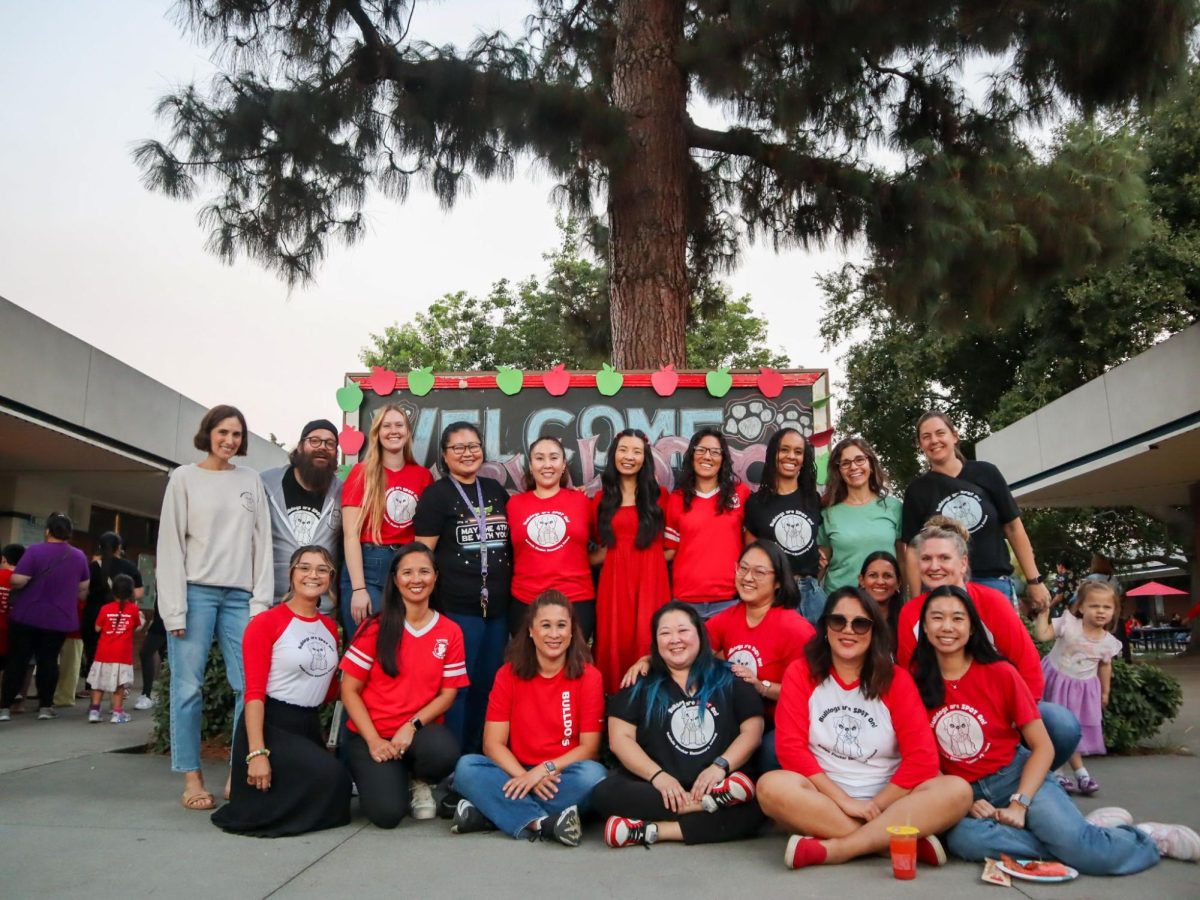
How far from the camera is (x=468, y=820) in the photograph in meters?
3.96

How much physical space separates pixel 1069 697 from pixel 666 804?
3.18 meters

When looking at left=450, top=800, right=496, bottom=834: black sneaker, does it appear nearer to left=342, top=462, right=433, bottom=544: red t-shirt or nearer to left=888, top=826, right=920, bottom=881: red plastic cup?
left=342, top=462, right=433, bottom=544: red t-shirt

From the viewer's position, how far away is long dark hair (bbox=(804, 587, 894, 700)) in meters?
3.66

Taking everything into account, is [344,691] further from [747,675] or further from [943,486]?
[943,486]

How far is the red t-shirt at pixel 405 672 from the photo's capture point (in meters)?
4.28

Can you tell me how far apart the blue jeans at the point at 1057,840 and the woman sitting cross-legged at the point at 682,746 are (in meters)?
0.80

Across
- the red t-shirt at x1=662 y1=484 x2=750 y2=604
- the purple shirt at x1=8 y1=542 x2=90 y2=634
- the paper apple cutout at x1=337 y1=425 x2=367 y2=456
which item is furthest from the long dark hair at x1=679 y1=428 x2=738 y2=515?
the purple shirt at x1=8 y1=542 x2=90 y2=634

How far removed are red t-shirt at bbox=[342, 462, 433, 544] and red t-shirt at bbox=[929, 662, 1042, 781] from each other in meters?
2.66

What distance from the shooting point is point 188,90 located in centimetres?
706

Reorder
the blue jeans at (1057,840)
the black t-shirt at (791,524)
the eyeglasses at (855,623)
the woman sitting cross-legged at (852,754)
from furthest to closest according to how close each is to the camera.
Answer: the black t-shirt at (791,524) → the eyeglasses at (855,623) → the woman sitting cross-legged at (852,754) → the blue jeans at (1057,840)

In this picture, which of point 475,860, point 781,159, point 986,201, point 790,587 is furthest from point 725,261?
point 475,860

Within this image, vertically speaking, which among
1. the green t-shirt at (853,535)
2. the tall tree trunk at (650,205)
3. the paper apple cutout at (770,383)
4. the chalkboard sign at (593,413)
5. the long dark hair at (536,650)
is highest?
the tall tree trunk at (650,205)

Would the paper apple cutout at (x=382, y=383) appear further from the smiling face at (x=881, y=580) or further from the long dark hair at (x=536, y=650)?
the smiling face at (x=881, y=580)

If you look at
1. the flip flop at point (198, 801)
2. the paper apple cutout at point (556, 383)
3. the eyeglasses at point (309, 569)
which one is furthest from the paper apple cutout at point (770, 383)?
the flip flop at point (198, 801)
